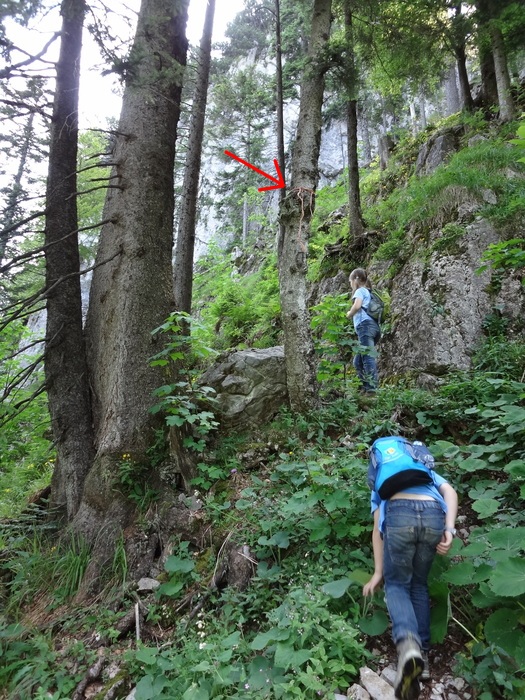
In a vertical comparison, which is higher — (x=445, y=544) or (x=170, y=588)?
(x=445, y=544)

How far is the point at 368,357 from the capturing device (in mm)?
5793

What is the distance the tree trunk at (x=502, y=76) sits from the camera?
30.1 feet

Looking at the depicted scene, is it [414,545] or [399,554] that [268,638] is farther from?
[414,545]

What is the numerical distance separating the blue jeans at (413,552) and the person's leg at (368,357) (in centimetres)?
324

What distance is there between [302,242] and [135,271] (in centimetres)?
208

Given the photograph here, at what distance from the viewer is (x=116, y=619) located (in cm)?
316

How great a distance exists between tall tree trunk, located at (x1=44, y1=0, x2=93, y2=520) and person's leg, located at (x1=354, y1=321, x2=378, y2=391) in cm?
364

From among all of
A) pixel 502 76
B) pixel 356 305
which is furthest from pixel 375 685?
pixel 502 76

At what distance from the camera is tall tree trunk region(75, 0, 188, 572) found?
→ 4.11 m

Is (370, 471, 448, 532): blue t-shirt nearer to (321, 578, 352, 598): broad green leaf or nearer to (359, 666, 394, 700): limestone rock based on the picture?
(321, 578, 352, 598): broad green leaf

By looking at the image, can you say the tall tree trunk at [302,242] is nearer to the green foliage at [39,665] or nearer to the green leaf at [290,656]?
the green leaf at [290,656]

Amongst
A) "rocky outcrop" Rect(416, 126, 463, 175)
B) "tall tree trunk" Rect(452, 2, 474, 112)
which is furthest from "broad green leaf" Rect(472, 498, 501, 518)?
"tall tree trunk" Rect(452, 2, 474, 112)

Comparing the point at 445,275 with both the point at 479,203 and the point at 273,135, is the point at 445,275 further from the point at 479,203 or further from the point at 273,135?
the point at 273,135

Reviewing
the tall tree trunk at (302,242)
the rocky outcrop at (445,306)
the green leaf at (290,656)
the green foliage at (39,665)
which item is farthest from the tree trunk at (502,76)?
the green foliage at (39,665)
